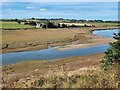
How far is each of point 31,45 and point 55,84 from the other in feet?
170

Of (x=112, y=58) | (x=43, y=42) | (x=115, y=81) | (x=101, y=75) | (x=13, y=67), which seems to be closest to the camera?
(x=115, y=81)

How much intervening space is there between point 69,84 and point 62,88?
35cm

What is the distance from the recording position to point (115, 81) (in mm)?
6758

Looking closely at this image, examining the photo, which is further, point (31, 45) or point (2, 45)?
point (31, 45)

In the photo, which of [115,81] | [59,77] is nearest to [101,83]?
[115,81]

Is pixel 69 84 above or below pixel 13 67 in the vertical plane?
above

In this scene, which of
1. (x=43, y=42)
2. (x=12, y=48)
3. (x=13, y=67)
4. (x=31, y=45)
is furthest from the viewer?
(x=43, y=42)

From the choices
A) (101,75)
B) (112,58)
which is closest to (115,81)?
(101,75)

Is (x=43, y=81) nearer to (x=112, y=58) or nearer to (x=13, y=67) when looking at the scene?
(x=112, y=58)

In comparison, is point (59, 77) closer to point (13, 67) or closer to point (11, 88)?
point (11, 88)

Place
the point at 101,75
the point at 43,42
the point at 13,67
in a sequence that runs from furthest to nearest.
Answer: the point at 43,42 < the point at 13,67 < the point at 101,75

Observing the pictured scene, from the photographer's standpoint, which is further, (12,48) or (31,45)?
(31,45)

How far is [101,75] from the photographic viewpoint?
7.50 metres

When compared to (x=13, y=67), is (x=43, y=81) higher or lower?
higher
